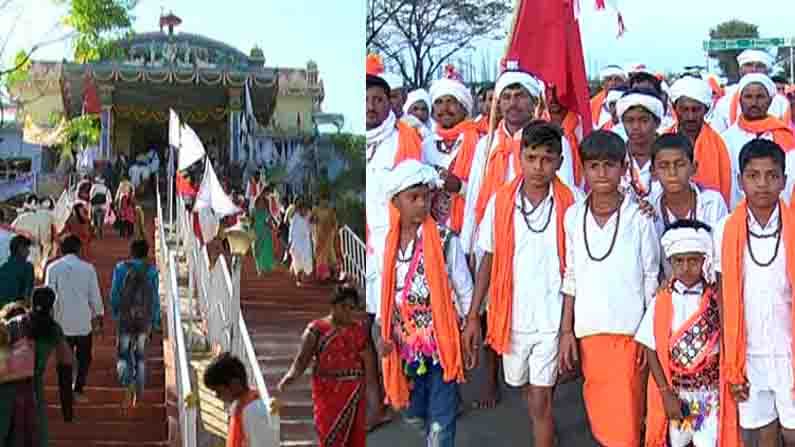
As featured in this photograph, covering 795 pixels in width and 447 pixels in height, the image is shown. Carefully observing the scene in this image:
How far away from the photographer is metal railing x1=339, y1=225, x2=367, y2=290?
321cm

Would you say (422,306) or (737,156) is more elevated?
(737,156)

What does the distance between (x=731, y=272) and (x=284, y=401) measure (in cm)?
147

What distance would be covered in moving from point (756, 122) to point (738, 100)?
307 millimetres

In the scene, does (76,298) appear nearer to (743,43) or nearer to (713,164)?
(713,164)

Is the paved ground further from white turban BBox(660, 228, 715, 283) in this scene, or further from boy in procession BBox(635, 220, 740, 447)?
white turban BBox(660, 228, 715, 283)

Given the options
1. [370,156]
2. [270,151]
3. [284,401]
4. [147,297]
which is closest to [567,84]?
[370,156]

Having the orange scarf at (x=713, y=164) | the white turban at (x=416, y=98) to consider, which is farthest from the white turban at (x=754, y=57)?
the white turban at (x=416, y=98)

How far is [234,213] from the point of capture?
11.2 ft

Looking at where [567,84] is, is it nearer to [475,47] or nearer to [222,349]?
[475,47]

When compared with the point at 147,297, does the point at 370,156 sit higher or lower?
higher

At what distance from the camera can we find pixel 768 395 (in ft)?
9.45

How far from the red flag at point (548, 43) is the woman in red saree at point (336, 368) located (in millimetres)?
1019

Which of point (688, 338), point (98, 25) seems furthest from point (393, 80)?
point (688, 338)

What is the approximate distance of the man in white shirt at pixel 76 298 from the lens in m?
3.86
